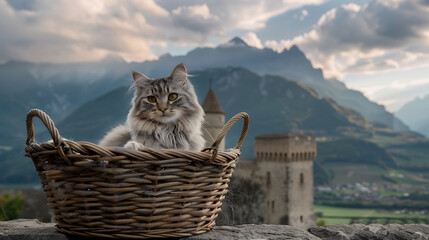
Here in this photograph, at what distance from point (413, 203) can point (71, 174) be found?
73.6 m

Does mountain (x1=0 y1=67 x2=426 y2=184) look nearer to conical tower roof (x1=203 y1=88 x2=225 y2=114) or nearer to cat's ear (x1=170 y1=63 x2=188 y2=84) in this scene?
conical tower roof (x1=203 y1=88 x2=225 y2=114)

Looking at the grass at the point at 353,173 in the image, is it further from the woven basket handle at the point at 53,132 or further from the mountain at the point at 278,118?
the woven basket handle at the point at 53,132

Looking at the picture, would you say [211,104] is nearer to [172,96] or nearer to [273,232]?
[172,96]

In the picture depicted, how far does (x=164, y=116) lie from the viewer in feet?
8.89

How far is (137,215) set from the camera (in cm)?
209

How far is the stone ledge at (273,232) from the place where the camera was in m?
2.36

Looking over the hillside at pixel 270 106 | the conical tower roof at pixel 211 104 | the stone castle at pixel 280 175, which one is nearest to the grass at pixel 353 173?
the hillside at pixel 270 106

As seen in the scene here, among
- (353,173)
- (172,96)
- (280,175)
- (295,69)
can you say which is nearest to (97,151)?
(172,96)

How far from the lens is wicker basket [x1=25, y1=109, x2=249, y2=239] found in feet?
6.60

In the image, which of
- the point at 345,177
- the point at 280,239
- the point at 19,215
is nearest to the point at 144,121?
the point at 280,239

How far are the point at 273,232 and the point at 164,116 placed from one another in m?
1.04

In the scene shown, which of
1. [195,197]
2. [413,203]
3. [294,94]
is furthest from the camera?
[294,94]

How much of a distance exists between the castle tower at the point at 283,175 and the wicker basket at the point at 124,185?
2898 cm

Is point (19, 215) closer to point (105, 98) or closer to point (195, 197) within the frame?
point (195, 197)
